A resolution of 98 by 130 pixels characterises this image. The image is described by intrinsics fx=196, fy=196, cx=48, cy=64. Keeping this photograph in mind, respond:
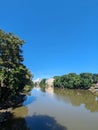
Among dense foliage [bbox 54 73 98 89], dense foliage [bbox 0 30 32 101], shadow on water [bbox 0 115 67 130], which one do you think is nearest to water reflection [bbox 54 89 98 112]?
shadow on water [bbox 0 115 67 130]

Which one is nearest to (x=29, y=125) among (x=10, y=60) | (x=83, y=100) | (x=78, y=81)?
(x=10, y=60)

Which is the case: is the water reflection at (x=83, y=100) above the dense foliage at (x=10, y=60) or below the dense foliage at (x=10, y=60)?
below

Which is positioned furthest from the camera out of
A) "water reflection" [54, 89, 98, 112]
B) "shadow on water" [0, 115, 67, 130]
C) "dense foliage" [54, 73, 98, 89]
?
"dense foliage" [54, 73, 98, 89]

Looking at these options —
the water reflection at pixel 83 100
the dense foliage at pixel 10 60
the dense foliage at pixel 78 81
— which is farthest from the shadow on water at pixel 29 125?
the dense foliage at pixel 78 81

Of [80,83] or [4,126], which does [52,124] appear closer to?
[4,126]

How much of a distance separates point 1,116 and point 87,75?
99.3m

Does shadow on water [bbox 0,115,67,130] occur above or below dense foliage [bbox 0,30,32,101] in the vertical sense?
below

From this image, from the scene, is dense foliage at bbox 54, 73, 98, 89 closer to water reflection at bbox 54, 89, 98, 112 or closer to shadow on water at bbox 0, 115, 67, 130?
water reflection at bbox 54, 89, 98, 112

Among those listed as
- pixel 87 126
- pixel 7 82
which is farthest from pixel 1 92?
pixel 87 126

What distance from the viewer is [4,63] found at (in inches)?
1330

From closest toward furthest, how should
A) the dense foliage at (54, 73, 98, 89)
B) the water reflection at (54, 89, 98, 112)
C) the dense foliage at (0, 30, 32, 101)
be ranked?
the dense foliage at (0, 30, 32, 101)
the water reflection at (54, 89, 98, 112)
the dense foliage at (54, 73, 98, 89)

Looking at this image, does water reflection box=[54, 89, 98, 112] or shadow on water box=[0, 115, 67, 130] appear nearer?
shadow on water box=[0, 115, 67, 130]

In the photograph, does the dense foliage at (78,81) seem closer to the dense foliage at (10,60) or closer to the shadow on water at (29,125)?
the dense foliage at (10,60)

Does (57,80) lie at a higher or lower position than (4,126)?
higher
